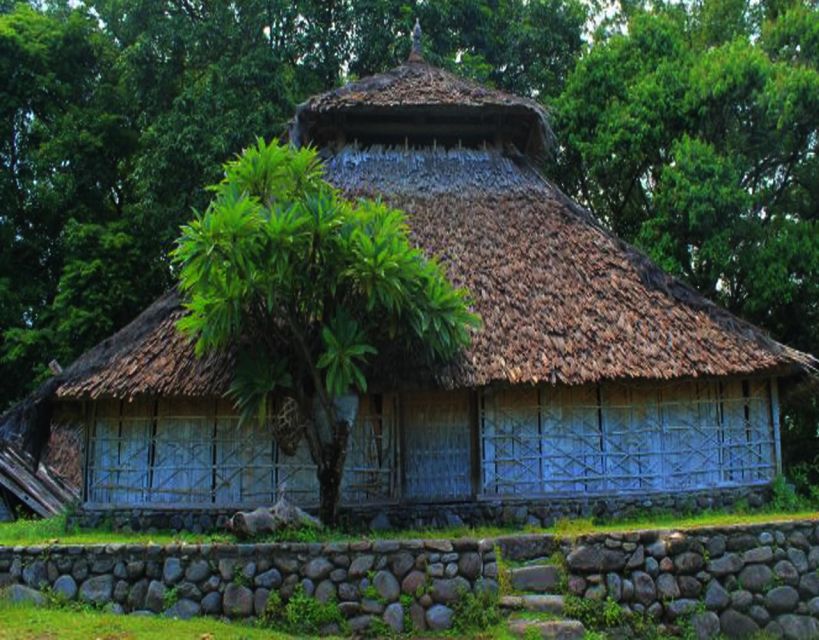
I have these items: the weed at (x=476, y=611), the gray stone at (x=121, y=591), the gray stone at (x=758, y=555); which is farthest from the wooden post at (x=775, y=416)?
the gray stone at (x=121, y=591)

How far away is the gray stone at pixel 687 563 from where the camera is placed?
28.1 ft

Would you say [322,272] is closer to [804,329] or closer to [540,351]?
[540,351]

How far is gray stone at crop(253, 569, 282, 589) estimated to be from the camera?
8422mm

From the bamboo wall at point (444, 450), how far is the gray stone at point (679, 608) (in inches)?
191

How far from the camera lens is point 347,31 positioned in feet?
79.7

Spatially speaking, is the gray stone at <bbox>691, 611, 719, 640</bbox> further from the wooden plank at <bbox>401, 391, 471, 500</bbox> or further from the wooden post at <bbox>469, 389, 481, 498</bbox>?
the wooden plank at <bbox>401, 391, 471, 500</bbox>

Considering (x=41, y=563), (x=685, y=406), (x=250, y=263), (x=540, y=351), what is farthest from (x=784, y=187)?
(x=41, y=563)

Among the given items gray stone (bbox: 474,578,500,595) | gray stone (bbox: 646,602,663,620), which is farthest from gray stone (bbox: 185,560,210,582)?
gray stone (bbox: 646,602,663,620)

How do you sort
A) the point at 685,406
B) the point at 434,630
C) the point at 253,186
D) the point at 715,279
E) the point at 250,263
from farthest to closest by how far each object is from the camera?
1. the point at 715,279
2. the point at 685,406
3. the point at 253,186
4. the point at 250,263
5. the point at 434,630

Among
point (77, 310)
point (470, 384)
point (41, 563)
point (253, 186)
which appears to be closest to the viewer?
point (41, 563)

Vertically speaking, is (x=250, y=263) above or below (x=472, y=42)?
below

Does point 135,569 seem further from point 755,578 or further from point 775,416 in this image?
point 775,416

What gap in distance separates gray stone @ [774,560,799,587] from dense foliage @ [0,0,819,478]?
739 cm

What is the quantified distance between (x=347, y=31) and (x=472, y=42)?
164 inches
